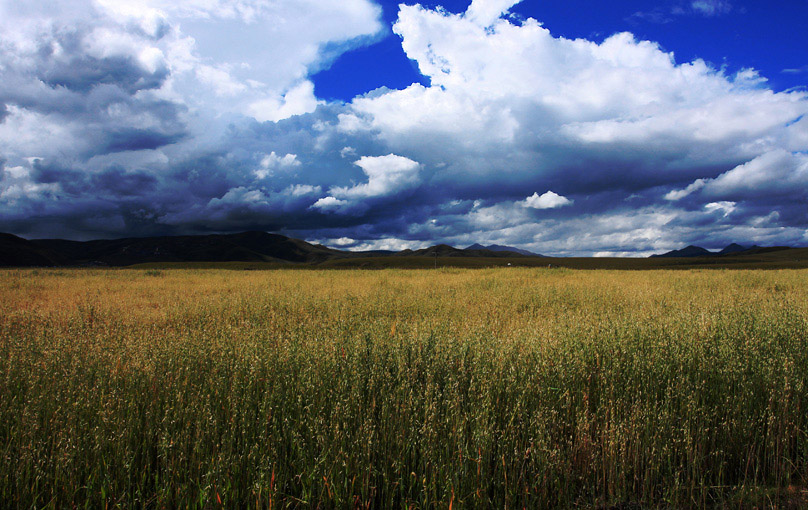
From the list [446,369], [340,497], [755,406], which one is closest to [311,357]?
[446,369]

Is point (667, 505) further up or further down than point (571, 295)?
further down

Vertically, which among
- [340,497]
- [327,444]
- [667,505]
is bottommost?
[667,505]

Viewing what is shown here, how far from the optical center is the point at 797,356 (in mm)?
4875

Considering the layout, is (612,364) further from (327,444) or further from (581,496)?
(327,444)

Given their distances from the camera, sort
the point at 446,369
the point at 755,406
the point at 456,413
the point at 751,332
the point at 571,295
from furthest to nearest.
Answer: the point at 571,295
the point at 751,332
the point at 446,369
the point at 755,406
the point at 456,413

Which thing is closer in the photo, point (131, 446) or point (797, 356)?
point (131, 446)

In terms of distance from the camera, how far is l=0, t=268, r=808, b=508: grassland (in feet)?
8.77

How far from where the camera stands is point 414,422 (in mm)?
3199

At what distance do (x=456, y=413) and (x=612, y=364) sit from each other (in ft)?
8.11

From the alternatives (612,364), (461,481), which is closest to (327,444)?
(461,481)

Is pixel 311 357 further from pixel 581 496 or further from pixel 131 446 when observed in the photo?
pixel 581 496

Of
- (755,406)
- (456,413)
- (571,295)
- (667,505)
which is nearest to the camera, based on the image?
(667,505)

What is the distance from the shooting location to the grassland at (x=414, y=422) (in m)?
2.67

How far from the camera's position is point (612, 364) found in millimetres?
4410
